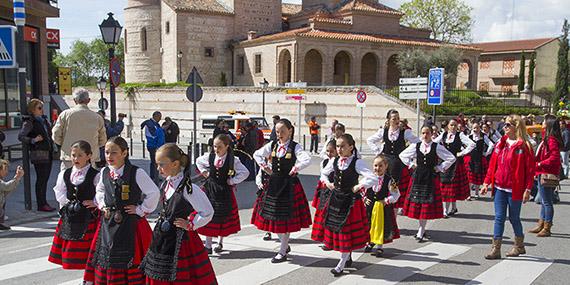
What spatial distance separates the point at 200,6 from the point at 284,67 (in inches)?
391

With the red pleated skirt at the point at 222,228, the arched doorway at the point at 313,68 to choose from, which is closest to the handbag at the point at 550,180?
the red pleated skirt at the point at 222,228

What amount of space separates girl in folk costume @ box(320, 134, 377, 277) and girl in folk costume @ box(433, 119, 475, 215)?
4149 mm

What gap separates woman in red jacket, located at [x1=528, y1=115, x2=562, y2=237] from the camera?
323 inches

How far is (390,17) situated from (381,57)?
5349 mm

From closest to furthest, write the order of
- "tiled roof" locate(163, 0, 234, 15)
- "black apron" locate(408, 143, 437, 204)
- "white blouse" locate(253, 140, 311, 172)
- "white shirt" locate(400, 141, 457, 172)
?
"white blouse" locate(253, 140, 311, 172)
"black apron" locate(408, 143, 437, 204)
"white shirt" locate(400, 141, 457, 172)
"tiled roof" locate(163, 0, 234, 15)

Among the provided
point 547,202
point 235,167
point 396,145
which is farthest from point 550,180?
point 235,167

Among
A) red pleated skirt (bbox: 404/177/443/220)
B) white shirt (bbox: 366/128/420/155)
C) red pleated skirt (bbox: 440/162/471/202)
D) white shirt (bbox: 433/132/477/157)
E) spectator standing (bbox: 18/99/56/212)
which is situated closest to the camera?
red pleated skirt (bbox: 404/177/443/220)

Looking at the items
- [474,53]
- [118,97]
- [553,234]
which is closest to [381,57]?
[474,53]

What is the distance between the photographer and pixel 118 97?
145 ft

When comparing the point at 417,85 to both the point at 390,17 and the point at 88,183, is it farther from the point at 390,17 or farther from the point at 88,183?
the point at 390,17

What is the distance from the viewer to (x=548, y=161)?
8.26m

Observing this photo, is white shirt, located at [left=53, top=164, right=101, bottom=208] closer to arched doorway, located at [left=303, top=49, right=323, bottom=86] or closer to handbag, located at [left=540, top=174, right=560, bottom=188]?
handbag, located at [left=540, top=174, right=560, bottom=188]

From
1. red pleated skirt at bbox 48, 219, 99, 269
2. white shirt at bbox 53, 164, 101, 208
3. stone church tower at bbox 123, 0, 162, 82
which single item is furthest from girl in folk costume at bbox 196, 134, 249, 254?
stone church tower at bbox 123, 0, 162, 82

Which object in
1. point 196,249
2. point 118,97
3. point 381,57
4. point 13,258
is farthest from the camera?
point 118,97
